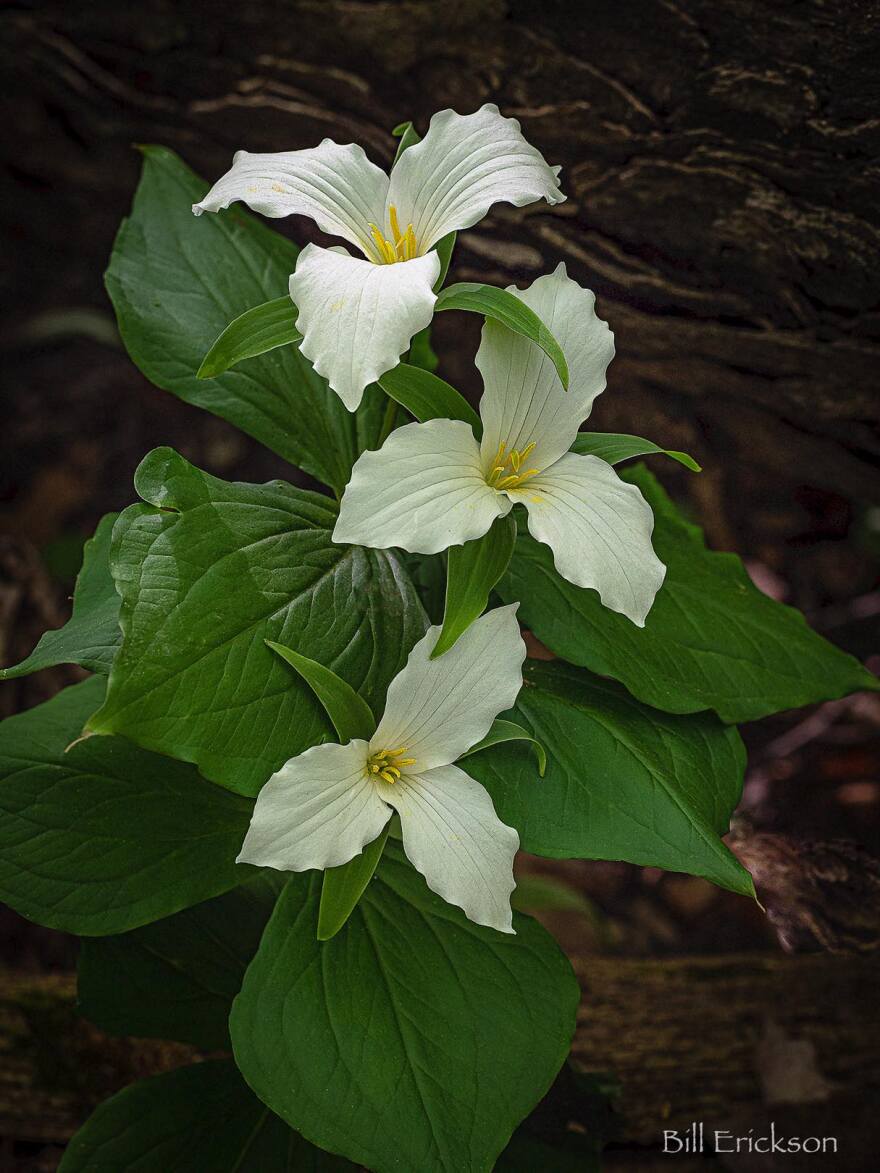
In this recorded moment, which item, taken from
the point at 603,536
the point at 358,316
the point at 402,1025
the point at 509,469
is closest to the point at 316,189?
the point at 358,316

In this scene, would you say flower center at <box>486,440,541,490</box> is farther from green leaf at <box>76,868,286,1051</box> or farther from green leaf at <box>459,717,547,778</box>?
green leaf at <box>76,868,286,1051</box>

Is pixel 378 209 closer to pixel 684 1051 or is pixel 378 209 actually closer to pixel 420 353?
pixel 420 353

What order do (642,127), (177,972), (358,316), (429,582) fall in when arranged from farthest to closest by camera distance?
1. (642,127)
2. (177,972)
3. (429,582)
4. (358,316)

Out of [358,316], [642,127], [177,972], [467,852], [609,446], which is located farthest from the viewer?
[642,127]

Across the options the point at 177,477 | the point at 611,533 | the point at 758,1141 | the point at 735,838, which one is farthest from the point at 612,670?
the point at 758,1141

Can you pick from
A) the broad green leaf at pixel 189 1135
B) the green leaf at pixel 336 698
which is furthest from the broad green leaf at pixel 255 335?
the broad green leaf at pixel 189 1135
